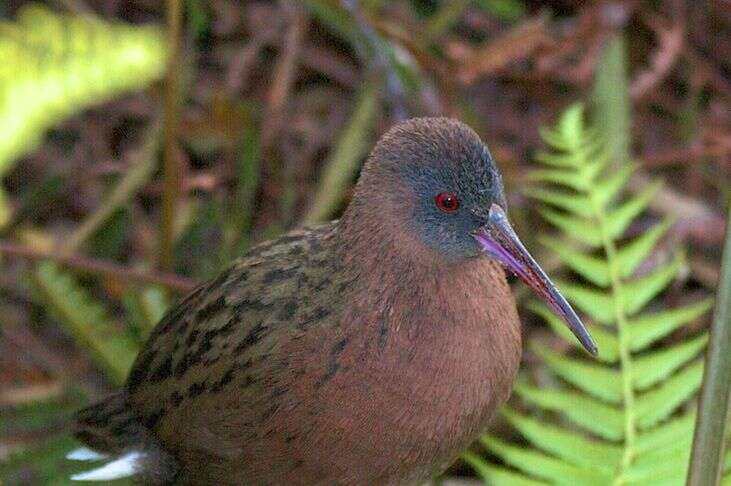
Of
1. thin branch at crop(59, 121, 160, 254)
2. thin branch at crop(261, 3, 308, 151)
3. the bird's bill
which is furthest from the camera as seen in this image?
thin branch at crop(261, 3, 308, 151)

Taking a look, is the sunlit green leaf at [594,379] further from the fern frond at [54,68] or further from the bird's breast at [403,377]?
the fern frond at [54,68]

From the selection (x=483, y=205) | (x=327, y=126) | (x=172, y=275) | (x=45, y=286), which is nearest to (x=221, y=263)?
(x=172, y=275)

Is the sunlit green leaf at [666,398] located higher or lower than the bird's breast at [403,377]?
lower

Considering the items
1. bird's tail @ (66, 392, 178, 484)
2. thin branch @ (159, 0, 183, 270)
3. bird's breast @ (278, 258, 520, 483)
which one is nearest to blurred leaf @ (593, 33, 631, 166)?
thin branch @ (159, 0, 183, 270)

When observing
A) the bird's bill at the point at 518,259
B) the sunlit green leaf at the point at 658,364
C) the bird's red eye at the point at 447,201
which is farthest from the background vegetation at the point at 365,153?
the bird's red eye at the point at 447,201

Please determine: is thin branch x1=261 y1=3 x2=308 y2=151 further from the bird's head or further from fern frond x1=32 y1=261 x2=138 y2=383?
the bird's head

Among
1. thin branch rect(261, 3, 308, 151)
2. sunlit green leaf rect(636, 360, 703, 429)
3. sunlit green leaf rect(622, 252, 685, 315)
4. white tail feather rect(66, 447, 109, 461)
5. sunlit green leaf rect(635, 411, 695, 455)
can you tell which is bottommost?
sunlit green leaf rect(635, 411, 695, 455)

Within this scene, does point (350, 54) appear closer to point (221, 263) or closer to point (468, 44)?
point (468, 44)

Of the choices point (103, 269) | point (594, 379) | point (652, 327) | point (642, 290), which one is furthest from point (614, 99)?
point (103, 269)
